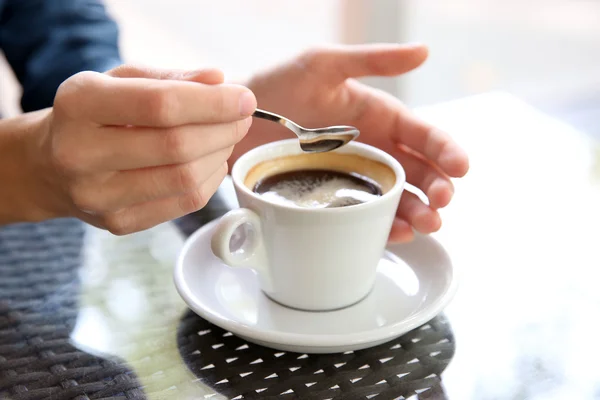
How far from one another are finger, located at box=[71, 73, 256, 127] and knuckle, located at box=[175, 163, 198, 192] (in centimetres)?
5

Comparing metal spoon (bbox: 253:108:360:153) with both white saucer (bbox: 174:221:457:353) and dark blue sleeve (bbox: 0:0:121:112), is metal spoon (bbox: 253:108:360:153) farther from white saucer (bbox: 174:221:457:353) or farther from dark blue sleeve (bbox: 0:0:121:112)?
dark blue sleeve (bbox: 0:0:121:112)

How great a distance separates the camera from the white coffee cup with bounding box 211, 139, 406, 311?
0.62 meters

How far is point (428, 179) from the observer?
80 centimetres

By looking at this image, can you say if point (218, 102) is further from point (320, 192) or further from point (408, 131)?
point (408, 131)

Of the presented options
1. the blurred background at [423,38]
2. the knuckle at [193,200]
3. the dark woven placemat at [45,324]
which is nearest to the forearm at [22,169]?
the dark woven placemat at [45,324]

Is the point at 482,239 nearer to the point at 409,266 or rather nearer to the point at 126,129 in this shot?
A: the point at 409,266

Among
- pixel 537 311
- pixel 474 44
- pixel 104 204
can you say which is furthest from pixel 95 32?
pixel 474 44

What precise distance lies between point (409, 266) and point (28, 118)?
0.45 meters

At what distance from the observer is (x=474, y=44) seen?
2.63m

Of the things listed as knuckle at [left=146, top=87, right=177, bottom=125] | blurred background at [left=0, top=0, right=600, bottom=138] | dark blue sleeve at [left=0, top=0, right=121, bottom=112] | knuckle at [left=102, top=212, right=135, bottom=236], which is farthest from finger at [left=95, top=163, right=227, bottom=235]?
blurred background at [left=0, top=0, right=600, bottom=138]

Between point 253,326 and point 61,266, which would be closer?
point 253,326

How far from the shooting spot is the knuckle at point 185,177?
60cm

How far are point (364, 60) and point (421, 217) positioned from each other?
206 mm

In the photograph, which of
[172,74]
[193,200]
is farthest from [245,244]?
[172,74]
